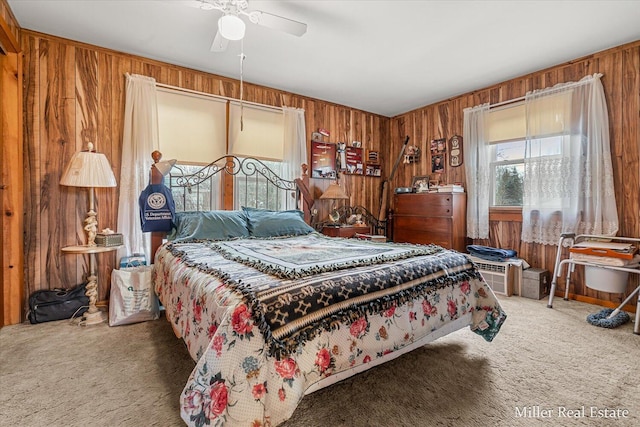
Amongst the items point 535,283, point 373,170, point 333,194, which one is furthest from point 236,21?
point 535,283

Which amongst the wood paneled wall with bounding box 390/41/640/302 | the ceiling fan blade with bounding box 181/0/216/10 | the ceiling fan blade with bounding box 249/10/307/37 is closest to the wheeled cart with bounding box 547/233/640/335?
the wood paneled wall with bounding box 390/41/640/302

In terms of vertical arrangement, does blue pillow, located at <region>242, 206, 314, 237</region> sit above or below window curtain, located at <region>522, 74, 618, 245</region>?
below

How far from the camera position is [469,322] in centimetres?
204

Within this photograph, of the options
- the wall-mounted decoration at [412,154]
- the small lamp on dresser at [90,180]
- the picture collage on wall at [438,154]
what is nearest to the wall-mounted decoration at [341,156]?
the wall-mounted decoration at [412,154]

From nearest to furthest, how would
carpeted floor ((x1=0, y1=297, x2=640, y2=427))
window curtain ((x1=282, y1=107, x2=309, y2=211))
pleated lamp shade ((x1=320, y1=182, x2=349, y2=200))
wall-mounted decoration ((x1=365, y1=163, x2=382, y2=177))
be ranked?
carpeted floor ((x1=0, y1=297, x2=640, y2=427)) → window curtain ((x1=282, y1=107, x2=309, y2=211)) → pleated lamp shade ((x1=320, y1=182, x2=349, y2=200)) → wall-mounted decoration ((x1=365, y1=163, x2=382, y2=177))

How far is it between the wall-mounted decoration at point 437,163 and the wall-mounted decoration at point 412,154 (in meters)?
0.28

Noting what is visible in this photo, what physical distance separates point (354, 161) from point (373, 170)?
45 centimetres

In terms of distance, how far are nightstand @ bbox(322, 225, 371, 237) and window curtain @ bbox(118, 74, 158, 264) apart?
6.97 ft

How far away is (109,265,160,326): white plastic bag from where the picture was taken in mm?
2537

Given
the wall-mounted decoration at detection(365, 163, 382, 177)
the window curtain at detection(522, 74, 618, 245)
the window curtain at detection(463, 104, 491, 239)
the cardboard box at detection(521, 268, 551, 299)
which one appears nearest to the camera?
the window curtain at detection(522, 74, 618, 245)

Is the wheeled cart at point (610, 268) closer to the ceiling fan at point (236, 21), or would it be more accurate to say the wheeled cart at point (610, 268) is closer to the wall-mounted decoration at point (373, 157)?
the wall-mounted decoration at point (373, 157)

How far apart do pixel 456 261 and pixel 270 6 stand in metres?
2.34

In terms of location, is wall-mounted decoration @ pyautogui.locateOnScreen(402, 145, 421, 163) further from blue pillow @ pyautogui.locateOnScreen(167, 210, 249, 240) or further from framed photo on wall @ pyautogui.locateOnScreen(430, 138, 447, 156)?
blue pillow @ pyautogui.locateOnScreen(167, 210, 249, 240)

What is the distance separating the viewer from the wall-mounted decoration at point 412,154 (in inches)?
189
